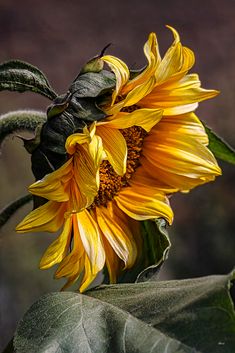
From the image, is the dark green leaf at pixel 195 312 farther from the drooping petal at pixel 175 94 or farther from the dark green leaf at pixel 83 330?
the drooping petal at pixel 175 94

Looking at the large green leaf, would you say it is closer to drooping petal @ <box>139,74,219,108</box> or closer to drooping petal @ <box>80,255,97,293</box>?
drooping petal @ <box>80,255,97,293</box>

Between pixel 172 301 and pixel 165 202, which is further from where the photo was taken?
pixel 165 202

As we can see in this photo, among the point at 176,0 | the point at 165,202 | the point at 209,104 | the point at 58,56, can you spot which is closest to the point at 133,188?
the point at 165,202

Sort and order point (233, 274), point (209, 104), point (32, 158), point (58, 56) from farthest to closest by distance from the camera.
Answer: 1. point (209, 104)
2. point (58, 56)
3. point (32, 158)
4. point (233, 274)

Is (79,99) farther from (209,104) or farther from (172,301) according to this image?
A: (209,104)

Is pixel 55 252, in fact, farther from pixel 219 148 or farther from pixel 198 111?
pixel 198 111

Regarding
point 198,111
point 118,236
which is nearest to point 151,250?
point 118,236
